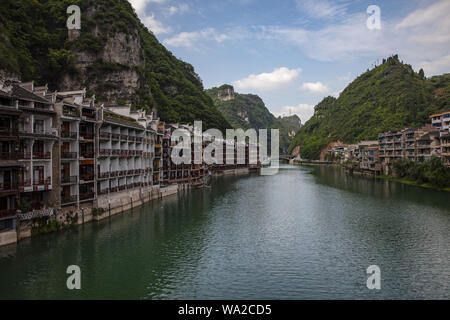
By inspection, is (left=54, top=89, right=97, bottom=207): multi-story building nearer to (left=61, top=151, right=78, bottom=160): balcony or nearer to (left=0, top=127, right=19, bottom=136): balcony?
(left=61, top=151, right=78, bottom=160): balcony

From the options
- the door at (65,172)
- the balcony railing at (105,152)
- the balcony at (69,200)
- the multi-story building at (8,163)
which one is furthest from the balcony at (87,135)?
the multi-story building at (8,163)

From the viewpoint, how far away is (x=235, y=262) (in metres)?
29.5

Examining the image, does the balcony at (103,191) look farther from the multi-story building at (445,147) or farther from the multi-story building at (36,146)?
the multi-story building at (445,147)

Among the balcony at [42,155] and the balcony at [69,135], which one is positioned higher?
the balcony at [69,135]

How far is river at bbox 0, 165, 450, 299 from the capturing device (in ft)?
76.9

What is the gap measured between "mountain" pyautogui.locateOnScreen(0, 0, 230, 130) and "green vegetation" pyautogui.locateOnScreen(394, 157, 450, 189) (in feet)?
275

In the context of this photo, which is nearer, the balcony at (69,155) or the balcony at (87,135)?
the balcony at (69,155)

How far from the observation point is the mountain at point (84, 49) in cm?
7681

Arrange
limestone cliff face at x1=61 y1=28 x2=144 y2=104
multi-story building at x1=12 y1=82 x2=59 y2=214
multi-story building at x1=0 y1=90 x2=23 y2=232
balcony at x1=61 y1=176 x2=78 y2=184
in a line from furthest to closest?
1. limestone cliff face at x1=61 y1=28 x2=144 y2=104
2. balcony at x1=61 y1=176 x2=78 y2=184
3. multi-story building at x1=12 y1=82 x2=59 y2=214
4. multi-story building at x1=0 y1=90 x2=23 y2=232

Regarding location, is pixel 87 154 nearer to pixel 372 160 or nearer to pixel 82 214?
pixel 82 214

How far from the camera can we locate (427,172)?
75938 mm

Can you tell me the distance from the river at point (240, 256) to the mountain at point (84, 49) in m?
50.4

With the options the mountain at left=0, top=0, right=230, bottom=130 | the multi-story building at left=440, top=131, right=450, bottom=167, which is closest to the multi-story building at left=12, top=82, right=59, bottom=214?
the mountain at left=0, top=0, right=230, bottom=130

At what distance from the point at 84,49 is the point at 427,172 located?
338ft
